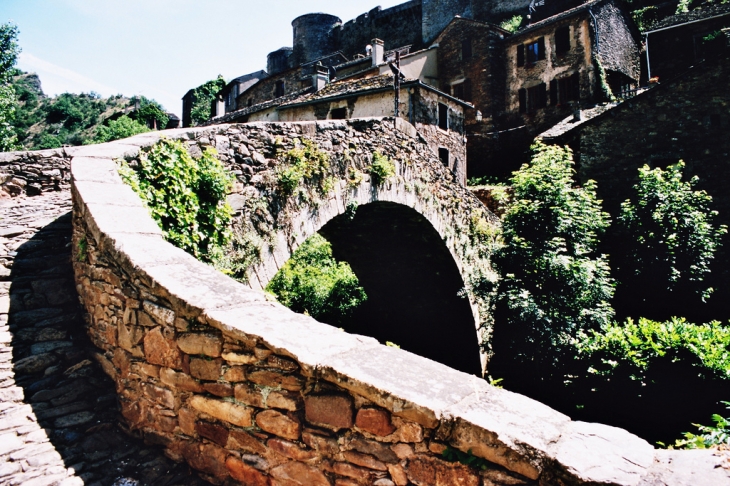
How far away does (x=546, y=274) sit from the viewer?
948 cm

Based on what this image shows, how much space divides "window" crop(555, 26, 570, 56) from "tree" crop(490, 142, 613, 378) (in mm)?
13708

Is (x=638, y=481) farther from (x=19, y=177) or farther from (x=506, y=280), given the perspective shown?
(x=506, y=280)

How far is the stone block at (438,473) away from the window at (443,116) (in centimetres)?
1692

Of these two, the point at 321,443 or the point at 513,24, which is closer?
the point at 321,443

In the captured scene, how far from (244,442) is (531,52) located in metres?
24.4

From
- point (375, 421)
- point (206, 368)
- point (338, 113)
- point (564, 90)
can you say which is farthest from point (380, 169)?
point (564, 90)

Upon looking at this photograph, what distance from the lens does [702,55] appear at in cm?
1995

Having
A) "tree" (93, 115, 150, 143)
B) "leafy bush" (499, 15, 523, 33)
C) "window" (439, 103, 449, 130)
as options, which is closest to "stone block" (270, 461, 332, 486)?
"window" (439, 103, 449, 130)

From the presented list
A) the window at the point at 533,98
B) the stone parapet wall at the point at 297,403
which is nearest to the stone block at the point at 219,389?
the stone parapet wall at the point at 297,403

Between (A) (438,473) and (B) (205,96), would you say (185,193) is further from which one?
(B) (205,96)

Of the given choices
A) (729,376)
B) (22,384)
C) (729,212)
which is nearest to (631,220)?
(729,212)

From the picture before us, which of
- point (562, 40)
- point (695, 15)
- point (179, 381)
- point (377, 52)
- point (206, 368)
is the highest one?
point (695, 15)

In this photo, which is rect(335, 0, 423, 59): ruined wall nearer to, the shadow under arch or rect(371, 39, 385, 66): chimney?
rect(371, 39, 385, 66): chimney

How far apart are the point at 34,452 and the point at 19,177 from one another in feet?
15.7
